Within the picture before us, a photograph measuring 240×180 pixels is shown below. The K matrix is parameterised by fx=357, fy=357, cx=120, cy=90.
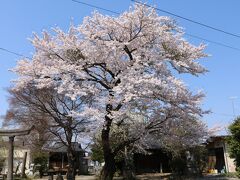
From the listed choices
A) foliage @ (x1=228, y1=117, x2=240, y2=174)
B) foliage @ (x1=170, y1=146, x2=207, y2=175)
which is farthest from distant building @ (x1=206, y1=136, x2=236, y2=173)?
foliage @ (x1=228, y1=117, x2=240, y2=174)

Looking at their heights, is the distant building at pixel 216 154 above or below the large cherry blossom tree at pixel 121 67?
below

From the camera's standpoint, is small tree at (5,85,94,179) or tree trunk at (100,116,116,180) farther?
small tree at (5,85,94,179)

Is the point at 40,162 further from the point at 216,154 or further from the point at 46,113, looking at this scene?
the point at 216,154

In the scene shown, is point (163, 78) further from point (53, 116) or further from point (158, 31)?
point (53, 116)

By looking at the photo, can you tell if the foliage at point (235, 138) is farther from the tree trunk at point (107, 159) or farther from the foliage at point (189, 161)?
the foliage at point (189, 161)

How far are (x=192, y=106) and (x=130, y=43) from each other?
13.1ft

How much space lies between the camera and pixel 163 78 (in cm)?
1530

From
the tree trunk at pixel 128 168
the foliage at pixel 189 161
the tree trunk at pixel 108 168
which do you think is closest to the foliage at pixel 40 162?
the tree trunk at pixel 128 168

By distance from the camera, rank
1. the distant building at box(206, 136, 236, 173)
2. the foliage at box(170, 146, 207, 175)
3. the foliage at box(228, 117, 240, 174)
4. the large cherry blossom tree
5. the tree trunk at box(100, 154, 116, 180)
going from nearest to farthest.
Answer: the large cherry blossom tree < the tree trunk at box(100, 154, 116, 180) < the foliage at box(228, 117, 240, 174) < the foliage at box(170, 146, 207, 175) < the distant building at box(206, 136, 236, 173)

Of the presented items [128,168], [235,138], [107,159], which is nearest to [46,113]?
[128,168]

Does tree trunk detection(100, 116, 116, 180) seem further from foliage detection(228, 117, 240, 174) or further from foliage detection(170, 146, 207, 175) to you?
foliage detection(170, 146, 207, 175)

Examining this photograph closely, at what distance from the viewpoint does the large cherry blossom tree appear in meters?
15.1

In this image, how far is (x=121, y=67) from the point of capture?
15.7 metres

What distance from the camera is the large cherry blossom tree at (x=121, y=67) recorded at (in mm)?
15117
